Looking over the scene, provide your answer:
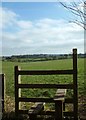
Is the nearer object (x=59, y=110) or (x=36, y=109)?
(x=59, y=110)

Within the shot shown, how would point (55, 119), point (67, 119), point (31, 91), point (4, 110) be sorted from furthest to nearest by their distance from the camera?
point (31, 91) < point (4, 110) < point (67, 119) < point (55, 119)

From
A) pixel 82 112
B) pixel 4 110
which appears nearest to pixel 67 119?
pixel 82 112

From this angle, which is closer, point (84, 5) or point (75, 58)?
point (75, 58)

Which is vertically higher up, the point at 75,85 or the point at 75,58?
the point at 75,58

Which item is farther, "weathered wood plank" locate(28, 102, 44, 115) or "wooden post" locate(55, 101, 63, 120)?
"weathered wood plank" locate(28, 102, 44, 115)

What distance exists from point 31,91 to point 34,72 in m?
5.40

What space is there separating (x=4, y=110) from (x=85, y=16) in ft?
11.2

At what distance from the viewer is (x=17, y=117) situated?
24.8 feet

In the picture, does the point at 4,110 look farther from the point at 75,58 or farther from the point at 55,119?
the point at 75,58

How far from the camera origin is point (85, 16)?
28.2 feet

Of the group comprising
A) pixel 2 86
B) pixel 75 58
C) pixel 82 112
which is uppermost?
pixel 75 58

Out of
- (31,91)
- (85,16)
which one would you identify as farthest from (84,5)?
(31,91)

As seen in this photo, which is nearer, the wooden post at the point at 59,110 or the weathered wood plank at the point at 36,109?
the wooden post at the point at 59,110

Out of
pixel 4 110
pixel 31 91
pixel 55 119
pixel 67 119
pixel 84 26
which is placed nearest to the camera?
pixel 55 119
